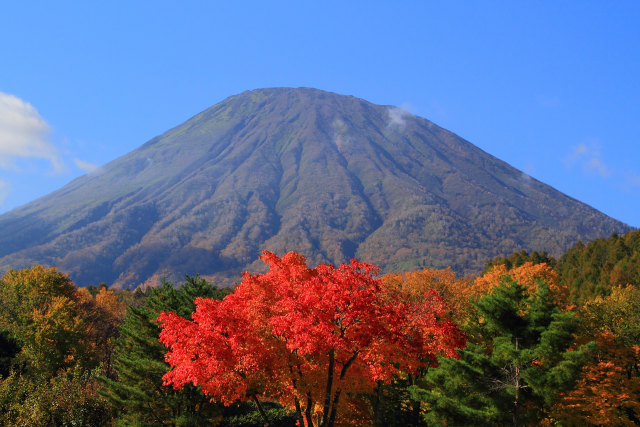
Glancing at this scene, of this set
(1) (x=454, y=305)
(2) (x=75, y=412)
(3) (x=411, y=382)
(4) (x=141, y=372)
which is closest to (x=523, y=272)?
(1) (x=454, y=305)

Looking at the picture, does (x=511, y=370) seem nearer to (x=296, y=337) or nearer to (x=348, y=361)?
(x=348, y=361)

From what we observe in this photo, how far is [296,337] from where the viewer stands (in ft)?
52.9

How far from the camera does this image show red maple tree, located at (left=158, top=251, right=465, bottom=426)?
54.9 ft

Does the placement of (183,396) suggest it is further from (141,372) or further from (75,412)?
(75,412)

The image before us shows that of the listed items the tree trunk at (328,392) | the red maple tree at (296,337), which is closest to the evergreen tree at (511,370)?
the red maple tree at (296,337)

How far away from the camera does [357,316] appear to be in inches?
675

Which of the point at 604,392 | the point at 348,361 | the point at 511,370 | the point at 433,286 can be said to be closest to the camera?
the point at 348,361

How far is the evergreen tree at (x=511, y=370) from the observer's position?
63.4 feet

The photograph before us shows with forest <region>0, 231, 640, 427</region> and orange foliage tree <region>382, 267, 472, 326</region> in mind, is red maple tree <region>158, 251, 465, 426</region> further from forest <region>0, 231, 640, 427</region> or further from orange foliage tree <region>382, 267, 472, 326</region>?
orange foliage tree <region>382, 267, 472, 326</region>

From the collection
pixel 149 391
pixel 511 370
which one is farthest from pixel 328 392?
pixel 149 391

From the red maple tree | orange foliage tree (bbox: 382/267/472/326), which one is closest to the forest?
the red maple tree

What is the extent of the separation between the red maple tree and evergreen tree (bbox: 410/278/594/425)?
272 centimetres

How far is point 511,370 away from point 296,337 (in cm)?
1001

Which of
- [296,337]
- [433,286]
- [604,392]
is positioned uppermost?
[296,337]
